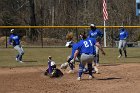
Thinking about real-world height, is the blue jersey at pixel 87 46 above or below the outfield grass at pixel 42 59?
above

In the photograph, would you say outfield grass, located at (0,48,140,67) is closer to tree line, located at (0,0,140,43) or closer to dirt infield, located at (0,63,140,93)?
dirt infield, located at (0,63,140,93)

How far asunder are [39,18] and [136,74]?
42800 mm

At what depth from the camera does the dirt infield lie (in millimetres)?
12695

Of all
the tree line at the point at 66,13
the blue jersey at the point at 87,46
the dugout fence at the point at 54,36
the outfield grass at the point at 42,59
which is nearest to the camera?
the blue jersey at the point at 87,46

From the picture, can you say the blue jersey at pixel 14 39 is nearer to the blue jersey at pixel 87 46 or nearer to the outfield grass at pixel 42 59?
the outfield grass at pixel 42 59

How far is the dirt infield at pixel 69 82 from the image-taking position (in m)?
12.7

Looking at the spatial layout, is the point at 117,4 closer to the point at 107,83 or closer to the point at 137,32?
the point at 137,32

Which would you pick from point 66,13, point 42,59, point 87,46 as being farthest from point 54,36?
point 87,46

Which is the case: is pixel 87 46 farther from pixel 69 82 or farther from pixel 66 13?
pixel 66 13

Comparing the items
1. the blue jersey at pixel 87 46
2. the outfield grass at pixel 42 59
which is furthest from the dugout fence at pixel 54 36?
the blue jersey at pixel 87 46

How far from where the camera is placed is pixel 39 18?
192 ft

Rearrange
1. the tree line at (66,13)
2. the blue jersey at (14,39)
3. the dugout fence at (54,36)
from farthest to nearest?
the tree line at (66,13) < the dugout fence at (54,36) < the blue jersey at (14,39)

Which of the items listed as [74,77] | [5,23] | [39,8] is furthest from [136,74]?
[39,8]

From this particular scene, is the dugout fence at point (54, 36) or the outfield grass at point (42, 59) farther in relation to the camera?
the dugout fence at point (54, 36)
